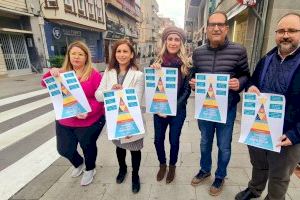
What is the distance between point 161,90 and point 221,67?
2.38 feet

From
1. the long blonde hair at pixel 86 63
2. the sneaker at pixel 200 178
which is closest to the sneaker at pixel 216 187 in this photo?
the sneaker at pixel 200 178

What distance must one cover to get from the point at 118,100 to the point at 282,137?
65.4 inches

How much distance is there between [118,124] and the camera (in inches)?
100

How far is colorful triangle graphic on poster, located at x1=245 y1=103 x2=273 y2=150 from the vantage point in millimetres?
2186

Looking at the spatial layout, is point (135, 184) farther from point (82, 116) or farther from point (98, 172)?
point (82, 116)

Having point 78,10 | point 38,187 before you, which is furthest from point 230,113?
point 78,10

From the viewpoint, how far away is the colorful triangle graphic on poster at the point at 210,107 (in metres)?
2.56

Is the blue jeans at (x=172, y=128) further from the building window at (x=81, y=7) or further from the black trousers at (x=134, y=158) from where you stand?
the building window at (x=81, y=7)

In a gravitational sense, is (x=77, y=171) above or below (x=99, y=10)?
below

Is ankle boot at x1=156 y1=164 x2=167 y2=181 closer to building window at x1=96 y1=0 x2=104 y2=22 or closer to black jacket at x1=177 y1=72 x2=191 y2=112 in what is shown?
black jacket at x1=177 y1=72 x2=191 y2=112

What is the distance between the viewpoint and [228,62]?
248 cm

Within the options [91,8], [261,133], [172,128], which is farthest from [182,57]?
[91,8]

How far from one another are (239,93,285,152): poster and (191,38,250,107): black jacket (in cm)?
34

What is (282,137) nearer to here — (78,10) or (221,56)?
(221,56)
